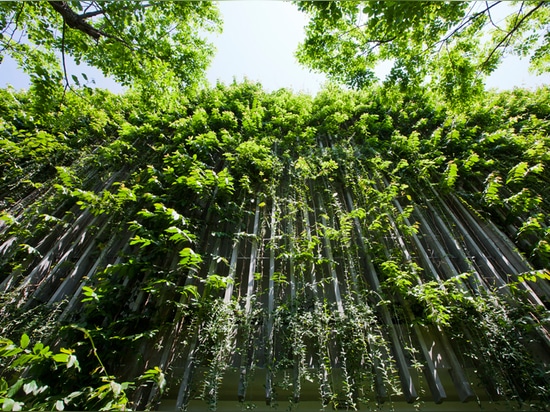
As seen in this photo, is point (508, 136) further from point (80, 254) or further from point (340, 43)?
point (80, 254)

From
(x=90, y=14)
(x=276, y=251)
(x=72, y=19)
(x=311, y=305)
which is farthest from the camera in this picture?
(x=90, y=14)

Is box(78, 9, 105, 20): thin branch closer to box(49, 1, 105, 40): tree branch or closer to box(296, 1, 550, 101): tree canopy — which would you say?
box(49, 1, 105, 40): tree branch

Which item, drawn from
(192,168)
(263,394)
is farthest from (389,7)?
(263,394)

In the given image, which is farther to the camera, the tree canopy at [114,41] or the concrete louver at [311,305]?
the tree canopy at [114,41]

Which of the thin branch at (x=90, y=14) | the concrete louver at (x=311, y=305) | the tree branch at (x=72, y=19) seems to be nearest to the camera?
the concrete louver at (x=311, y=305)

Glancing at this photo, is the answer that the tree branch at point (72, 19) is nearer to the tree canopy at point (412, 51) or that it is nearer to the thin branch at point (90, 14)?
the thin branch at point (90, 14)

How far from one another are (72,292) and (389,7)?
550 centimetres

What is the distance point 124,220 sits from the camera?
12.0ft

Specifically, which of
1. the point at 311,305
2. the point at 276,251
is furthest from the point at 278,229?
the point at 311,305

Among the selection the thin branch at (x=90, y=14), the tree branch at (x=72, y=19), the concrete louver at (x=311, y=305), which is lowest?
the concrete louver at (x=311, y=305)

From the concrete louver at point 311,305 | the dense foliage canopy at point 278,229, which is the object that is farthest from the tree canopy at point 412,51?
the concrete louver at point 311,305

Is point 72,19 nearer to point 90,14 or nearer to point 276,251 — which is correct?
point 90,14

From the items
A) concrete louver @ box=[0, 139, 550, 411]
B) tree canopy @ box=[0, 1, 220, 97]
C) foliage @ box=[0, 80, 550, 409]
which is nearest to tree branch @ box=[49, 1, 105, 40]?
tree canopy @ box=[0, 1, 220, 97]

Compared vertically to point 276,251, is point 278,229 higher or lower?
higher
